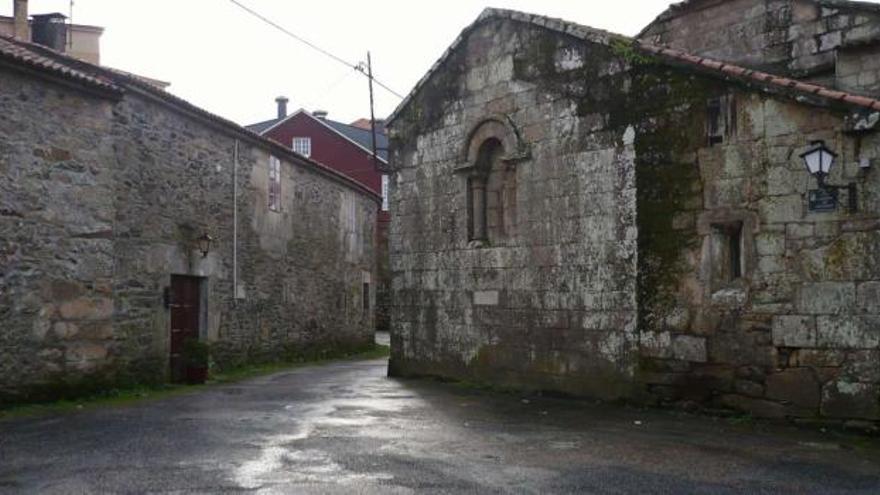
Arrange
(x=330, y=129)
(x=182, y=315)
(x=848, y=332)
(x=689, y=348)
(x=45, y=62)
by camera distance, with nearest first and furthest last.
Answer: (x=848, y=332)
(x=689, y=348)
(x=45, y=62)
(x=182, y=315)
(x=330, y=129)

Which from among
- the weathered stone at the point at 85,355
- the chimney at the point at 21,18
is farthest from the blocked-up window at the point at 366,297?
the weathered stone at the point at 85,355

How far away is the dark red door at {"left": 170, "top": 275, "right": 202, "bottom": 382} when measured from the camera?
14469mm

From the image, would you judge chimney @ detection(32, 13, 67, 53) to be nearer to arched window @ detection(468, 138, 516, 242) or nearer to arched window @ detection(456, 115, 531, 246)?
arched window @ detection(456, 115, 531, 246)

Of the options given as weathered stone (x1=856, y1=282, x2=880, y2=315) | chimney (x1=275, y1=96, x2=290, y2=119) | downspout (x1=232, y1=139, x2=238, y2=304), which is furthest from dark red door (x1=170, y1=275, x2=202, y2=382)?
chimney (x1=275, y1=96, x2=290, y2=119)

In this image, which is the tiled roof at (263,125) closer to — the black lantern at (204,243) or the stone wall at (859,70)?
the black lantern at (204,243)

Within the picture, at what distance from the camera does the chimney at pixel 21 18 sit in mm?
18359

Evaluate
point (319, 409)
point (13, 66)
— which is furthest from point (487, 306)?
point (13, 66)

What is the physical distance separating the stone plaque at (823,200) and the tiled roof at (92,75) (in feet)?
31.0

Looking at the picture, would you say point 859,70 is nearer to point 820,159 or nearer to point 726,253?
point 820,159

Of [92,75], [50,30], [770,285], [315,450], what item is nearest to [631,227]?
[770,285]

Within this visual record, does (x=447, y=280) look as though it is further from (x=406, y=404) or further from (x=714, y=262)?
(x=714, y=262)

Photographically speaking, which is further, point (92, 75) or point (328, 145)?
point (328, 145)

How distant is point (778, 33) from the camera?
38.9 ft

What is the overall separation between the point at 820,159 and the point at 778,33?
4.07 m
